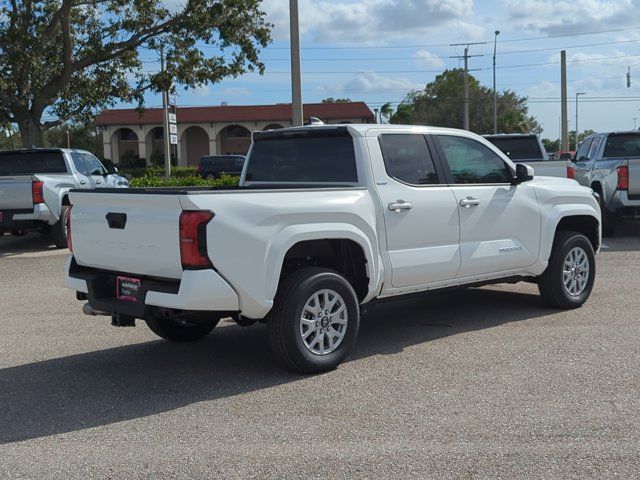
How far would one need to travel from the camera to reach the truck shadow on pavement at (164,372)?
512 cm

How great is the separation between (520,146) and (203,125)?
47896 millimetres

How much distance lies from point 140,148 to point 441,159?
194 ft

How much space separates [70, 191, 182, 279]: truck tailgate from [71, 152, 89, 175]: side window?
9348 millimetres

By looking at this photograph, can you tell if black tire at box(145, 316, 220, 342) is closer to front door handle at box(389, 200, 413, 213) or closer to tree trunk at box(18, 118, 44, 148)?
front door handle at box(389, 200, 413, 213)

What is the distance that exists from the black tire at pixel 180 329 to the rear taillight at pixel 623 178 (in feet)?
29.6

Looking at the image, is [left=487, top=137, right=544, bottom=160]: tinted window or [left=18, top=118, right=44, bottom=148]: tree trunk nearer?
[left=487, top=137, right=544, bottom=160]: tinted window

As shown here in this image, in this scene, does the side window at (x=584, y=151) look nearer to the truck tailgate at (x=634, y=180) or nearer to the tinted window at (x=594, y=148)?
the tinted window at (x=594, y=148)

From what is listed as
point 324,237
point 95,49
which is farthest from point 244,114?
point 324,237

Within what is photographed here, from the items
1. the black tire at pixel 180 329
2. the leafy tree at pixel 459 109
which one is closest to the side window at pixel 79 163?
the black tire at pixel 180 329

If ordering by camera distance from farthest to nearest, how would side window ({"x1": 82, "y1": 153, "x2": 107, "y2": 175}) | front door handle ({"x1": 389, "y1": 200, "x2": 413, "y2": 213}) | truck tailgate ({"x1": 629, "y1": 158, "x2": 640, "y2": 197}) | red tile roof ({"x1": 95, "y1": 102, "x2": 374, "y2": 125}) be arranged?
1. red tile roof ({"x1": 95, "y1": 102, "x2": 374, "y2": 125})
2. side window ({"x1": 82, "y1": 153, "x2": 107, "y2": 175})
3. truck tailgate ({"x1": 629, "y1": 158, "x2": 640, "y2": 197})
4. front door handle ({"x1": 389, "y1": 200, "x2": 413, "y2": 213})

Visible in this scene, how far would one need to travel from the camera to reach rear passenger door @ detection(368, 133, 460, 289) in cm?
632

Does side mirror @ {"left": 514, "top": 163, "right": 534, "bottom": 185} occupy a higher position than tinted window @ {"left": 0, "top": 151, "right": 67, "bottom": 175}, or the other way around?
tinted window @ {"left": 0, "top": 151, "right": 67, "bottom": 175}

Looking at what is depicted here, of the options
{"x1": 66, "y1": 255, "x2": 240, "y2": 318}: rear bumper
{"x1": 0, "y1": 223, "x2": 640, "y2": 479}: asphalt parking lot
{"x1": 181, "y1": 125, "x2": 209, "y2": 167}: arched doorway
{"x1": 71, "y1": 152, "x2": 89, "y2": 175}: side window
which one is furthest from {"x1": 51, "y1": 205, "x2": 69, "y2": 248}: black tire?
{"x1": 181, "y1": 125, "x2": 209, "y2": 167}: arched doorway

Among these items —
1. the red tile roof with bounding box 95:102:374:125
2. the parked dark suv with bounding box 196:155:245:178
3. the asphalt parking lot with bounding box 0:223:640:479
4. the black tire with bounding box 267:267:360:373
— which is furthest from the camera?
the red tile roof with bounding box 95:102:374:125
